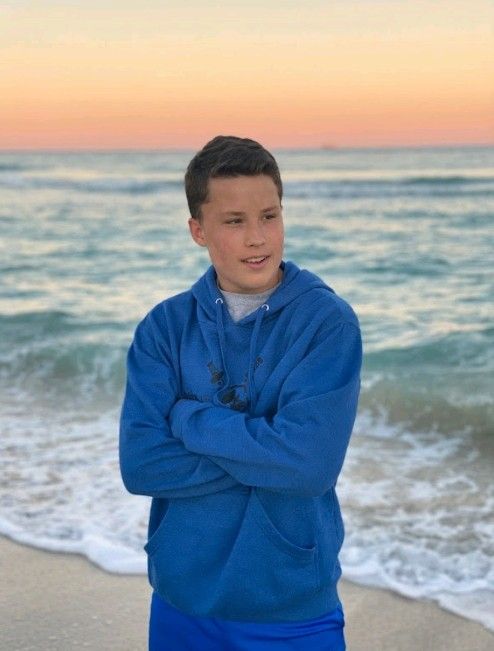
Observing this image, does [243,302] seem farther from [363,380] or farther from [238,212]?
[363,380]

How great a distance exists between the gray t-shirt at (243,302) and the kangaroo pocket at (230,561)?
40cm

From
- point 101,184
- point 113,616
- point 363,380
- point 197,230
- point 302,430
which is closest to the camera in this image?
point 302,430

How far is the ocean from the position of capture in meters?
4.27

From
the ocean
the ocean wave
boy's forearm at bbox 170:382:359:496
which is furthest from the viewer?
the ocean wave

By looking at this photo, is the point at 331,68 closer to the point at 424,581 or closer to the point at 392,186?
the point at 392,186

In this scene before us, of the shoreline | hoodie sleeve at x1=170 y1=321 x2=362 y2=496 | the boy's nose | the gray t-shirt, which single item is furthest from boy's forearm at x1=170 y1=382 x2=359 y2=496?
the shoreline

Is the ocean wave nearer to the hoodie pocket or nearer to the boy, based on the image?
the boy

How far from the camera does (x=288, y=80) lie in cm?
2938

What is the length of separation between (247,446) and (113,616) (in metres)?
1.82

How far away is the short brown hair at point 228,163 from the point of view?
6.65ft

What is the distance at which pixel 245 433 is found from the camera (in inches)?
78.1

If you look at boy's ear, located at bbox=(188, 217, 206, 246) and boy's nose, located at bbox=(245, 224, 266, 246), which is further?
boy's ear, located at bbox=(188, 217, 206, 246)

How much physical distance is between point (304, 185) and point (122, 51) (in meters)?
6.95

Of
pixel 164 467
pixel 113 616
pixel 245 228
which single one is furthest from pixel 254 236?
pixel 113 616
